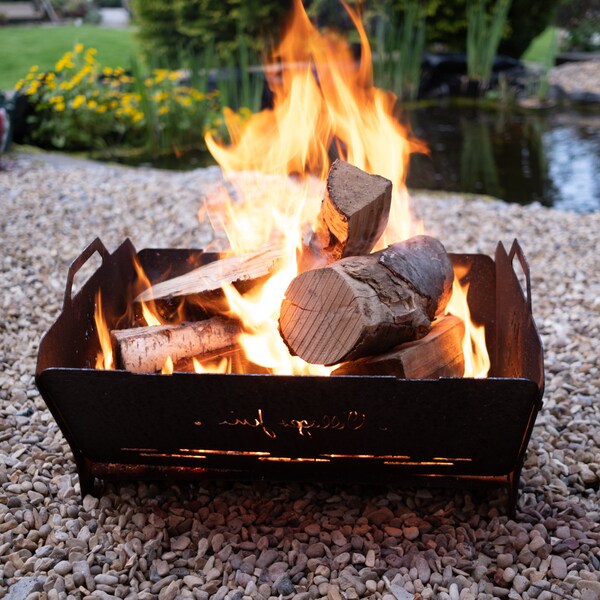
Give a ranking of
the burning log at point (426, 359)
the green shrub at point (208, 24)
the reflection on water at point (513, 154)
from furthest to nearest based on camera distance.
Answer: the green shrub at point (208, 24) → the reflection on water at point (513, 154) → the burning log at point (426, 359)

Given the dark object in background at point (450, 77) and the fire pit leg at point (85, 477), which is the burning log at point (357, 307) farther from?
the dark object in background at point (450, 77)

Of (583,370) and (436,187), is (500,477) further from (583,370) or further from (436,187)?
(436,187)

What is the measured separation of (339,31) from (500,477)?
8.53m

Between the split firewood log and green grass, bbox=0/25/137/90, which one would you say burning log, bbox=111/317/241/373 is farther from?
green grass, bbox=0/25/137/90

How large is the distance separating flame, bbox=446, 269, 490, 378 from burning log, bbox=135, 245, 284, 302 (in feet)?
1.89

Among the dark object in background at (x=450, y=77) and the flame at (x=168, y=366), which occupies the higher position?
the flame at (x=168, y=366)

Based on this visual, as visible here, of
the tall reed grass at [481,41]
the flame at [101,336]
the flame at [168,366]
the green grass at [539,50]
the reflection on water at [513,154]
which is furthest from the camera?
the green grass at [539,50]

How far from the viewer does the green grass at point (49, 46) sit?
378 inches

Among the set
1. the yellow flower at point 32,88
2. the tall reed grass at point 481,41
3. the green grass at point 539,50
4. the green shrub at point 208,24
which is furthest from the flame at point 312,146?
the green grass at point 539,50

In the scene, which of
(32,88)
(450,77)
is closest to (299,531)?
(32,88)

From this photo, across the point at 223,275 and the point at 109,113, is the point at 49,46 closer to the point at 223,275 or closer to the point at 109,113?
the point at 109,113

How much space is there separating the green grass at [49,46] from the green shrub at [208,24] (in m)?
0.64

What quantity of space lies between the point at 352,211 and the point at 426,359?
457mm

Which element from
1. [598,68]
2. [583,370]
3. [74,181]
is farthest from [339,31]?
[583,370]
